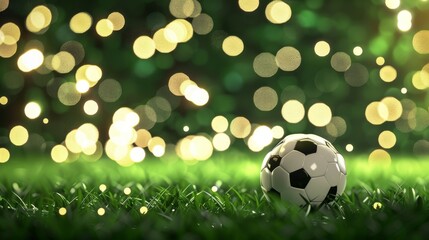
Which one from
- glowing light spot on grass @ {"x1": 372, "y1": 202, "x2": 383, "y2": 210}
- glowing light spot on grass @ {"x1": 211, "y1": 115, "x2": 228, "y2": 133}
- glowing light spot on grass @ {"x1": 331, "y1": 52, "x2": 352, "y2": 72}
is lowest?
glowing light spot on grass @ {"x1": 211, "y1": 115, "x2": 228, "y2": 133}

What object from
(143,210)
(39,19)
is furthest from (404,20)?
(143,210)

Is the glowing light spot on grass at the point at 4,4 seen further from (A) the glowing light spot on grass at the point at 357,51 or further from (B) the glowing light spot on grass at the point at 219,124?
(A) the glowing light spot on grass at the point at 357,51

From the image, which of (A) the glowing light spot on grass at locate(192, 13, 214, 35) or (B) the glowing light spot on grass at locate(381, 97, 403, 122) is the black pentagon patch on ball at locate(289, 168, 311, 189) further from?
(B) the glowing light spot on grass at locate(381, 97, 403, 122)

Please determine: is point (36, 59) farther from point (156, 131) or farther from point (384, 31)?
point (384, 31)

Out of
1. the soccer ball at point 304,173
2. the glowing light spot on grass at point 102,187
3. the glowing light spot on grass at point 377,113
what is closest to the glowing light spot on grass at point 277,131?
the glowing light spot on grass at point 377,113

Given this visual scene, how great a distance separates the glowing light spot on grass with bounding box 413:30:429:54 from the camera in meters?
8.66

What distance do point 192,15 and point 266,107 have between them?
4.76ft

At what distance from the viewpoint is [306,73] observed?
8.60 m

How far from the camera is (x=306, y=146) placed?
12.9ft

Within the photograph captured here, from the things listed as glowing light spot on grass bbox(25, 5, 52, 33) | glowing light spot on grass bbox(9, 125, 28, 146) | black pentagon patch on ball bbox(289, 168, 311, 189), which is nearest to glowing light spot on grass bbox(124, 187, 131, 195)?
black pentagon patch on ball bbox(289, 168, 311, 189)

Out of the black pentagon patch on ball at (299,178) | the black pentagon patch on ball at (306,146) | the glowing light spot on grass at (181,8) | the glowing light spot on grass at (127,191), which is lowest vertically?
the glowing light spot on grass at (127,191)

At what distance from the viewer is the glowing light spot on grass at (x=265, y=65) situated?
848cm

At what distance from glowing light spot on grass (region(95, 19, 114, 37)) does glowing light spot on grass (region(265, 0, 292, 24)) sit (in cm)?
177

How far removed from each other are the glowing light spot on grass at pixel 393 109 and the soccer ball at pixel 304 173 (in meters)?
5.12
